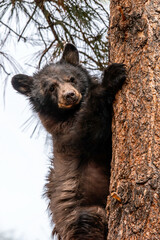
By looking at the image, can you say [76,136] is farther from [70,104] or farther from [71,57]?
[71,57]

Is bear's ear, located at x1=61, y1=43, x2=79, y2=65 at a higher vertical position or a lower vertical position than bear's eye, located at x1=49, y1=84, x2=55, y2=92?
higher

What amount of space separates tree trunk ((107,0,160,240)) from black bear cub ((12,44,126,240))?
210 millimetres

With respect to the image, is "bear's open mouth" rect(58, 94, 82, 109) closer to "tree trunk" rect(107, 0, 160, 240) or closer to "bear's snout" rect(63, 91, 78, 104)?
"bear's snout" rect(63, 91, 78, 104)

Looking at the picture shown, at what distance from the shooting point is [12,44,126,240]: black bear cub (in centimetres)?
323

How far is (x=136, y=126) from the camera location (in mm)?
2461

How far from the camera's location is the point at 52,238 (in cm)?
407

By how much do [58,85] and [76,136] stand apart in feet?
3.08

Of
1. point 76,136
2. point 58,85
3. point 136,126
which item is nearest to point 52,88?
point 58,85

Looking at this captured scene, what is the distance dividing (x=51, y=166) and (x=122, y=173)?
1956 millimetres

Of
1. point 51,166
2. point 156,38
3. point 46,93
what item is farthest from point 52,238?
point 156,38

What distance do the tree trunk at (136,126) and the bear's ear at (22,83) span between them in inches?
69.0

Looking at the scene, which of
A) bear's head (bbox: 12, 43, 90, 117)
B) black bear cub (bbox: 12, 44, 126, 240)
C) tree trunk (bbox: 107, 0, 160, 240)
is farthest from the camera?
bear's head (bbox: 12, 43, 90, 117)

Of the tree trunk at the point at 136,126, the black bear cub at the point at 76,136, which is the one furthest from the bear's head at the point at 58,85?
the tree trunk at the point at 136,126

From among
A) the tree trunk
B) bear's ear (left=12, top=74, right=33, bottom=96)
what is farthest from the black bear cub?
the tree trunk
